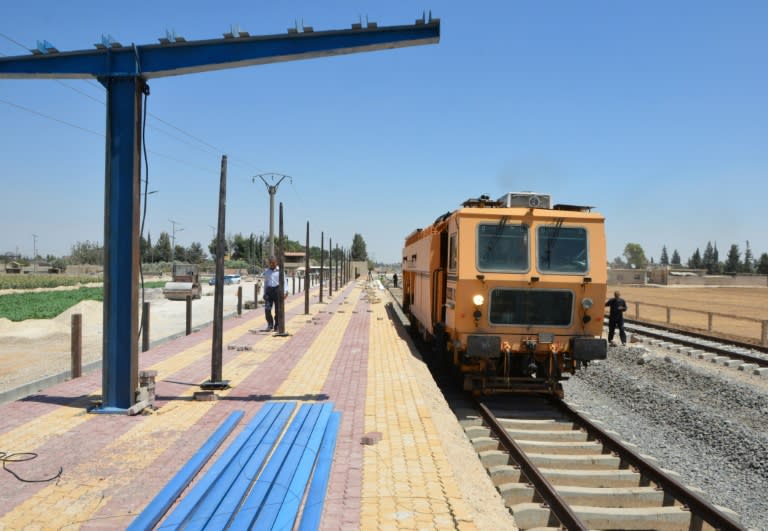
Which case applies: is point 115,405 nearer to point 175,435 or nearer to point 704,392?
point 175,435

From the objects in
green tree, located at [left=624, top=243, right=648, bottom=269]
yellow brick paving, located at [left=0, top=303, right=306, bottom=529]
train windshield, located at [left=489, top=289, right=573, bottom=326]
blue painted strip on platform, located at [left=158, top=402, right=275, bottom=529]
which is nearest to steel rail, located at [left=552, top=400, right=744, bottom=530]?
train windshield, located at [left=489, top=289, right=573, bottom=326]

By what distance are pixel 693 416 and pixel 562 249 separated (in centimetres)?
410

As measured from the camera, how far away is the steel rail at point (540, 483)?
203 inches

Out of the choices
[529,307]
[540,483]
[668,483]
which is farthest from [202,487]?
[529,307]

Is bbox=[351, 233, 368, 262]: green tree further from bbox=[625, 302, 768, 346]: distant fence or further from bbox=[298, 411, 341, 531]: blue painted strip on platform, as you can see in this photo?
bbox=[298, 411, 341, 531]: blue painted strip on platform

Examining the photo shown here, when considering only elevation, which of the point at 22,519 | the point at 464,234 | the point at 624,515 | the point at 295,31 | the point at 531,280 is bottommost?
the point at 624,515

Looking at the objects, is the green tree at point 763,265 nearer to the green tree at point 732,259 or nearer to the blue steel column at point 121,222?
the green tree at point 732,259

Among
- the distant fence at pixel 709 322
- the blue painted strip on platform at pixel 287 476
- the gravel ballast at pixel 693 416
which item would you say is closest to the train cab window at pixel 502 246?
the gravel ballast at pixel 693 416

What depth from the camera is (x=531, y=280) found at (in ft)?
29.2

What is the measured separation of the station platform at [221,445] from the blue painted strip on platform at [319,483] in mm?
71

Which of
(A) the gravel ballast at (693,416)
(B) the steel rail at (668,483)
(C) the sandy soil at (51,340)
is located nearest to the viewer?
(B) the steel rail at (668,483)

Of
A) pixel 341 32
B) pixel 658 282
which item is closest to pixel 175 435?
pixel 341 32

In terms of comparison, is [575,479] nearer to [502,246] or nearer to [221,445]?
Result: [502,246]

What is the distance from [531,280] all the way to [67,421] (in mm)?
6987
